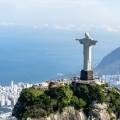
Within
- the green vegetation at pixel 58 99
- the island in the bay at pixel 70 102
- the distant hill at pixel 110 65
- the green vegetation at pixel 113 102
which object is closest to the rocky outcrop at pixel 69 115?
the island in the bay at pixel 70 102

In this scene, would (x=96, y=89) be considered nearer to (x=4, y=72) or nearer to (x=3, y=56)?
(x=4, y=72)

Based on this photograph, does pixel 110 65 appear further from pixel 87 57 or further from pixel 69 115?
pixel 69 115

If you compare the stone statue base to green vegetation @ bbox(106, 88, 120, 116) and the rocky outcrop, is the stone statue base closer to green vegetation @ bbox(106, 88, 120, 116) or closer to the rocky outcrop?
green vegetation @ bbox(106, 88, 120, 116)

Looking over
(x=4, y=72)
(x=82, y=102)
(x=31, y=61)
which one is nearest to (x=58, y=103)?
(x=82, y=102)

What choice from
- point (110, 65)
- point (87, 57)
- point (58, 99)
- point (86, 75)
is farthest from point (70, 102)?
point (110, 65)

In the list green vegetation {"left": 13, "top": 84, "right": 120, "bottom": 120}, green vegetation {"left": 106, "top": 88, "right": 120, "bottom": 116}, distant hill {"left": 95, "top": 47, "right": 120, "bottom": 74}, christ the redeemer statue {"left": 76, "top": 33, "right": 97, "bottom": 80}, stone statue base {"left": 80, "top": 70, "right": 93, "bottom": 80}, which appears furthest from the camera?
distant hill {"left": 95, "top": 47, "right": 120, "bottom": 74}

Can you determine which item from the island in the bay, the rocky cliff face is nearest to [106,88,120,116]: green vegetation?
the island in the bay

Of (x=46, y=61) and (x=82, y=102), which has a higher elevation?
(x=46, y=61)
